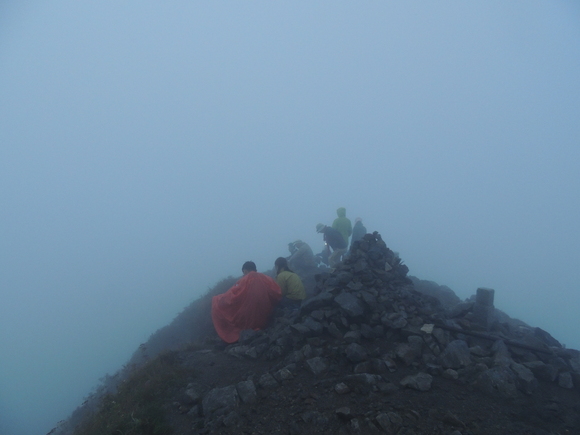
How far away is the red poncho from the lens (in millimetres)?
9750

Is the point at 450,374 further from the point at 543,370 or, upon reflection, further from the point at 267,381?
the point at 267,381

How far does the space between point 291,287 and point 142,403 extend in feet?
17.0

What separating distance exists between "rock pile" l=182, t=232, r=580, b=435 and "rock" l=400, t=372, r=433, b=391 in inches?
0.7

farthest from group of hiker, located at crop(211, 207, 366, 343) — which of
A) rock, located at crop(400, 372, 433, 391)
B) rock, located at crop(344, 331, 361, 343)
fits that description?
rock, located at crop(400, 372, 433, 391)

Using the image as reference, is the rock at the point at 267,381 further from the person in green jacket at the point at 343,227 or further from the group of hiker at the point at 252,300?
the person in green jacket at the point at 343,227

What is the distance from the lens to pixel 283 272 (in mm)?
10867

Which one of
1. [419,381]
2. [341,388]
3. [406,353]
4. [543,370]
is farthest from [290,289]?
[543,370]

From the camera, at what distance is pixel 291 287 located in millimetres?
10562

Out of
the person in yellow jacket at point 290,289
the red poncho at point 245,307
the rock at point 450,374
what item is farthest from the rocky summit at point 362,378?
the person in yellow jacket at point 290,289

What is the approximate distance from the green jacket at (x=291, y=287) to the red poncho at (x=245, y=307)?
18.5 inches

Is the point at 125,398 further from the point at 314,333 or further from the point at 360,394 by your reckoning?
the point at 360,394

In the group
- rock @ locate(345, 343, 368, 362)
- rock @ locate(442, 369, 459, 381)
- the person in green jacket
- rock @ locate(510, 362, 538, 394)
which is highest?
the person in green jacket

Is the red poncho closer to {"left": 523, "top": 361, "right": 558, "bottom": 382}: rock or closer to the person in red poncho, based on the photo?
the person in red poncho

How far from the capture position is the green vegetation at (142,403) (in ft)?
19.0
